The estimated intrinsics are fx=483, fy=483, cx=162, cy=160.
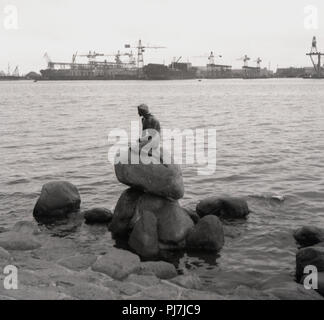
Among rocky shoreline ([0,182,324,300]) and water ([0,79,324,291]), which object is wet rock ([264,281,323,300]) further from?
water ([0,79,324,291])

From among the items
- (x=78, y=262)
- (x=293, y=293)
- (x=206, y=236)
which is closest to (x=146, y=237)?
(x=206, y=236)

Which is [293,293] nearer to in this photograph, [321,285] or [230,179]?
[321,285]

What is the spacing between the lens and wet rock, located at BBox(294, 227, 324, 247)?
11.8 m

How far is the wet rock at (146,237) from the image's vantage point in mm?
11383

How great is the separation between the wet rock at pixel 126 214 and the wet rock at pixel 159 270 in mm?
2306

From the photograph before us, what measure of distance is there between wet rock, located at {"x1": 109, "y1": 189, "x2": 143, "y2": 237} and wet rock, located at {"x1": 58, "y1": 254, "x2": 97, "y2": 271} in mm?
1782

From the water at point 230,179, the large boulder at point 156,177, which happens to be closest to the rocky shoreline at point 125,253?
→ the large boulder at point 156,177

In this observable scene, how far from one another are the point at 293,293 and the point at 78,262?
4.51 metres

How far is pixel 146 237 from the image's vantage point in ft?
37.9

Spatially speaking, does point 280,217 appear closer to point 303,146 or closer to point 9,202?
point 9,202

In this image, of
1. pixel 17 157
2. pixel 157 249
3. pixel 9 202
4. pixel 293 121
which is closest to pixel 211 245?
pixel 157 249

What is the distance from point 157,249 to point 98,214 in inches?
113

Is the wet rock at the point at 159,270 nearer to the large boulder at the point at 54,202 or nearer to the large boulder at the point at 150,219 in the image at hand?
the large boulder at the point at 150,219

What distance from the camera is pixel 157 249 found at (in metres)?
11.5
